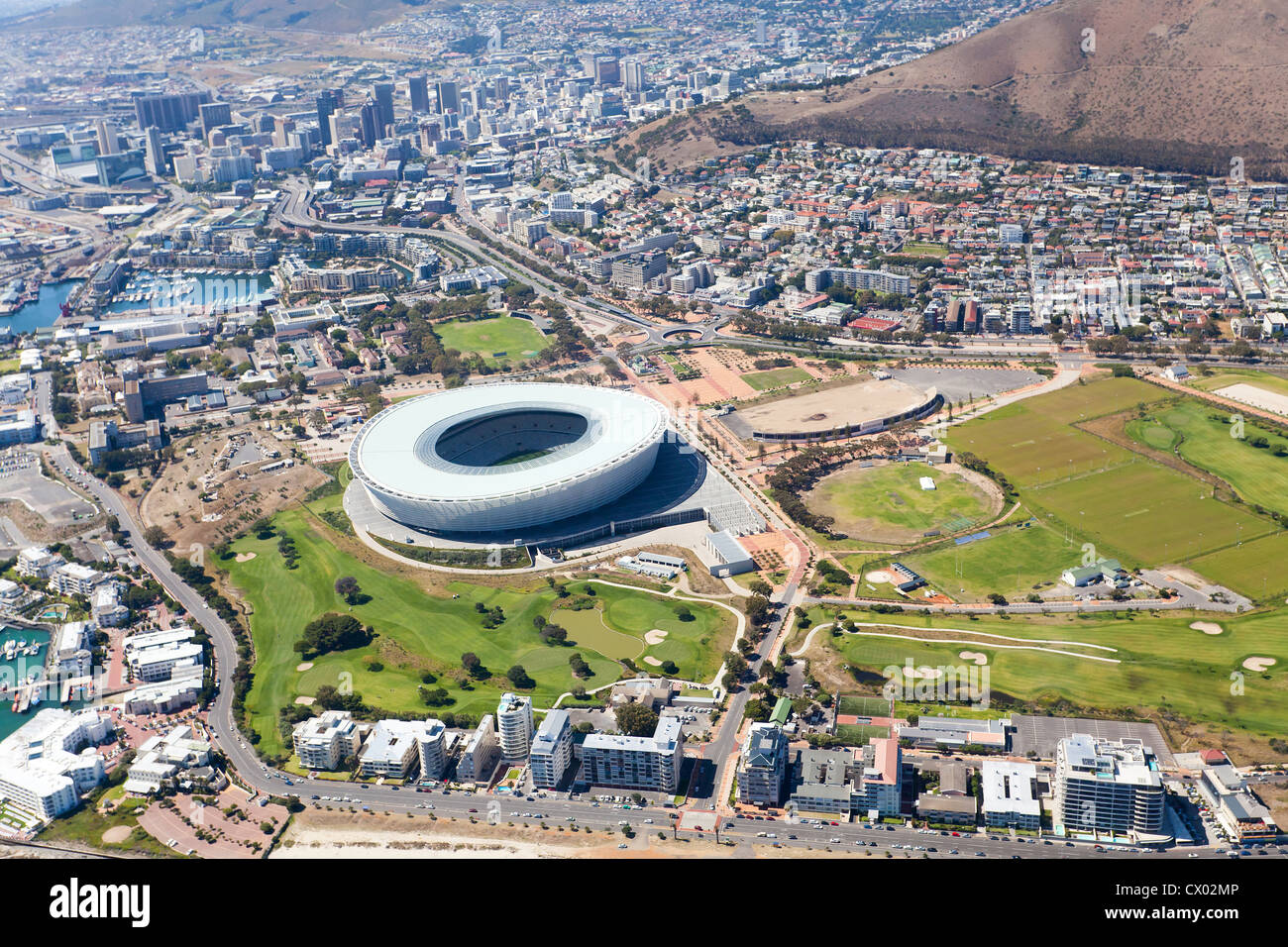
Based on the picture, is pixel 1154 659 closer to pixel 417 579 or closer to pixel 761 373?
pixel 417 579

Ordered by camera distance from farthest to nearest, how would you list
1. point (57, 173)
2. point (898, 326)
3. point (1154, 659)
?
1. point (57, 173)
2. point (898, 326)
3. point (1154, 659)

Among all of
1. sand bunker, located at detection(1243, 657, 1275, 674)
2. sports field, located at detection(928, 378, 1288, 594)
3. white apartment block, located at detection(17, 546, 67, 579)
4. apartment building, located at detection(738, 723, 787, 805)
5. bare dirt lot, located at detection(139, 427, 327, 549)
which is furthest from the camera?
bare dirt lot, located at detection(139, 427, 327, 549)

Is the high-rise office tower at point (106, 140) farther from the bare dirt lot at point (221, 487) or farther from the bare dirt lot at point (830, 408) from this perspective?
the bare dirt lot at point (830, 408)

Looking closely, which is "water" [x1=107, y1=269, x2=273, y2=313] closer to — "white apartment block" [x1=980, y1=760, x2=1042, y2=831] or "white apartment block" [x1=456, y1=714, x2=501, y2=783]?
"white apartment block" [x1=456, y1=714, x2=501, y2=783]

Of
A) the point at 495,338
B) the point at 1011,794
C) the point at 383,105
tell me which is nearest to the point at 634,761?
the point at 1011,794

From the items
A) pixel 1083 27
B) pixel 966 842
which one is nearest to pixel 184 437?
pixel 966 842

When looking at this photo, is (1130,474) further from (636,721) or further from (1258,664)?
(636,721)

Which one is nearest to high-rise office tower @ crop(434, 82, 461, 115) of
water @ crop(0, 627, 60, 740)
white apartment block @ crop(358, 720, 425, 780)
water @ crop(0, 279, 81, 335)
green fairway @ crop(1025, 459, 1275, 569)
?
water @ crop(0, 279, 81, 335)
